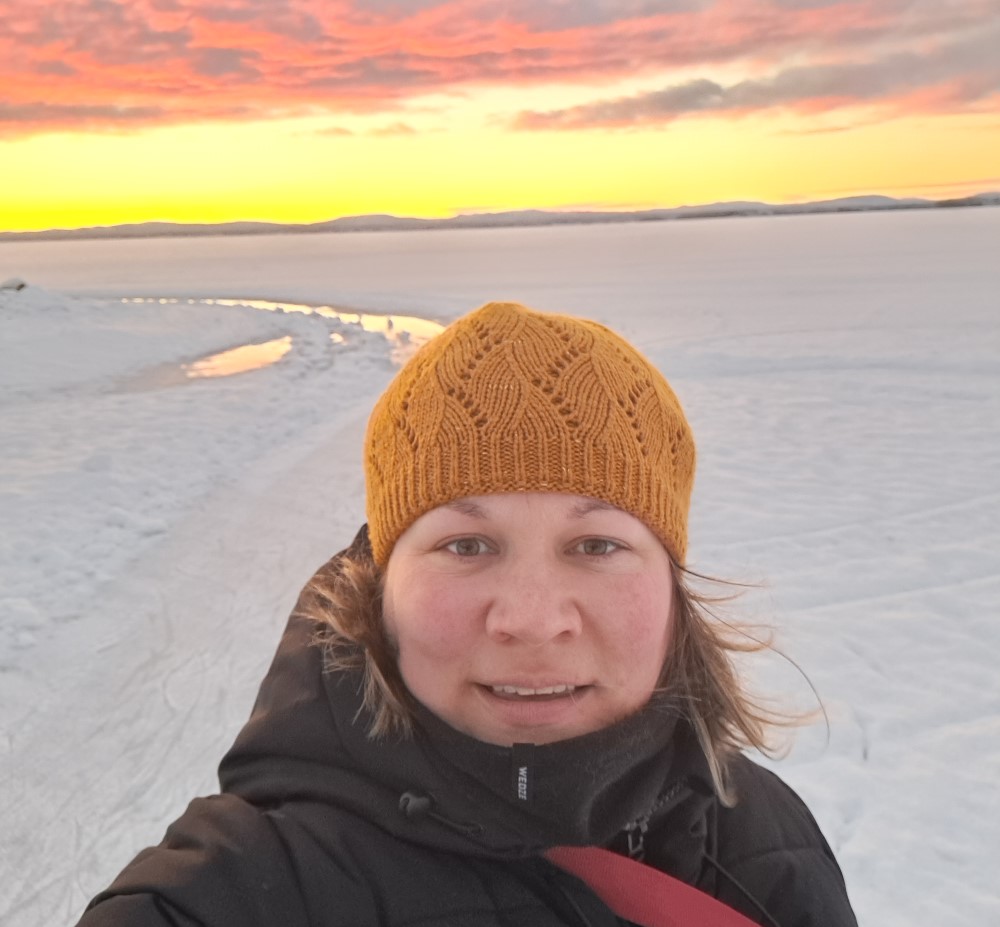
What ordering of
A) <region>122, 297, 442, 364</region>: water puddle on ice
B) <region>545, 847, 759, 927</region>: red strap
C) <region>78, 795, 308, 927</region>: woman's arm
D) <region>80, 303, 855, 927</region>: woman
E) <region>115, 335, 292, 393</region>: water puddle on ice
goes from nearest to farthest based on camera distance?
<region>78, 795, 308, 927</region>: woman's arm
<region>80, 303, 855, 927</region>: woman
<region>545, 847, 759, 927</region>: red strap
<region>115, 335, 292, 393</region>: water puddle on ice
<region>122, 297, 442, 364</region>: water puddle on ice

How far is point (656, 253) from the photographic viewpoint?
40938 millimetres

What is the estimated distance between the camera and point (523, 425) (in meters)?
1.37

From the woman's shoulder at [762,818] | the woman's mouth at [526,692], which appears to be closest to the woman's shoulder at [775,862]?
the woman's shoulder at [762,818]

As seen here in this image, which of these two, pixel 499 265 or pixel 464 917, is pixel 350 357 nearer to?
pixel 464 917

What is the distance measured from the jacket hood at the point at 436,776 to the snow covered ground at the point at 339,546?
1668mm

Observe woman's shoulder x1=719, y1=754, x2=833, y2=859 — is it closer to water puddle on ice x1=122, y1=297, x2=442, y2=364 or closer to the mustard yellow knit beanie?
the mustard yellow knit beanie

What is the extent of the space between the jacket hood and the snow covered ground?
1.67 meters

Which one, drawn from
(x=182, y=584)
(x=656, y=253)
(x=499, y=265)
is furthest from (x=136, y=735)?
(x=656, y=253)

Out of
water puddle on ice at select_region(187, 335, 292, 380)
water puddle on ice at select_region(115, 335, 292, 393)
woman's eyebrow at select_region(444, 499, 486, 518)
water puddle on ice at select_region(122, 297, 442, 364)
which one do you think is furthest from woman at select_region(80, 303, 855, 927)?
water puddle on ice at select_region(187, 335, 292, 380)

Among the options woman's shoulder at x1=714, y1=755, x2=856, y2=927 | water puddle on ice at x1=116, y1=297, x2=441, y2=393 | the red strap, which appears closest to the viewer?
the red strap

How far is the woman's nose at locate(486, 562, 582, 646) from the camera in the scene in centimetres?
121

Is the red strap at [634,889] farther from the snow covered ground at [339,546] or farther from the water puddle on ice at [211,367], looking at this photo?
the water puddle on ice at [211,367]

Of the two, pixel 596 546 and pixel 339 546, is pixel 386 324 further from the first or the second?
pixel 596 546

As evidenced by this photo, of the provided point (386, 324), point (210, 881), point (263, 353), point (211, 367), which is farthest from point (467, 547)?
point (386, 324)
